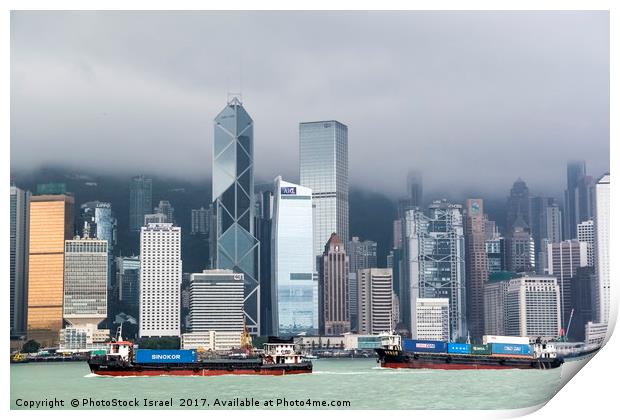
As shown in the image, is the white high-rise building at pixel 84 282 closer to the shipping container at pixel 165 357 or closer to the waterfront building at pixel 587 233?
the shipping container at pixel 165 357

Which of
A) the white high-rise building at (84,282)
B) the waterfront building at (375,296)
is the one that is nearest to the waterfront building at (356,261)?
the waterfront building at (375,296)

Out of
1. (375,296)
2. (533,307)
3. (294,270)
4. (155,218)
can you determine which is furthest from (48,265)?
(533,307)

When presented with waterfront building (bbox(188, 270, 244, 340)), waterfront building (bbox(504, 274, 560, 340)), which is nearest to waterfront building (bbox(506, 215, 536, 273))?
waterfront building (bbox(504, 274, 560, 340))

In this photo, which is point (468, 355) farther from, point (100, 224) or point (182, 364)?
point (100, 224)
